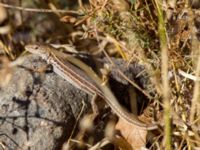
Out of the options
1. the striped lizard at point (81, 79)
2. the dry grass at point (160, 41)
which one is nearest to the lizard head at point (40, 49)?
the striped lizard at point (81, 79)

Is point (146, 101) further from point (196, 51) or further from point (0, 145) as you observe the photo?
point (0, 145)

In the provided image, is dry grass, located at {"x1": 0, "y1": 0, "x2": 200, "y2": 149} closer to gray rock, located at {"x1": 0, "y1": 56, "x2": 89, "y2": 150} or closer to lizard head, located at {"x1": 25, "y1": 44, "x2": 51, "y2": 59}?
lizard head, located at {"x1": 25, "y1": 44, "x2": 51, "y2": 59}

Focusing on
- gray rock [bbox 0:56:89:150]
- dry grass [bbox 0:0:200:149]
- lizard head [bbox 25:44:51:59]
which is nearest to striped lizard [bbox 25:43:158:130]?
lizard head [bbox 25:44:51:59]

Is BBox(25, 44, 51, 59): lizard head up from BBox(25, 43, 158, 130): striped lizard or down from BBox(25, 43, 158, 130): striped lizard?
up

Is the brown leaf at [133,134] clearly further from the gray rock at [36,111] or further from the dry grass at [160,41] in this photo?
the gray rock at [36,111]

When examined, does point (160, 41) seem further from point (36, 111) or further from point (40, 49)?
point (40, 49)

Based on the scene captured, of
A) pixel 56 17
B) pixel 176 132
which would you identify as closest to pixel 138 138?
pixel 176 132

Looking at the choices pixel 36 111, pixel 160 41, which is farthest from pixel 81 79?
pixel 160 41
